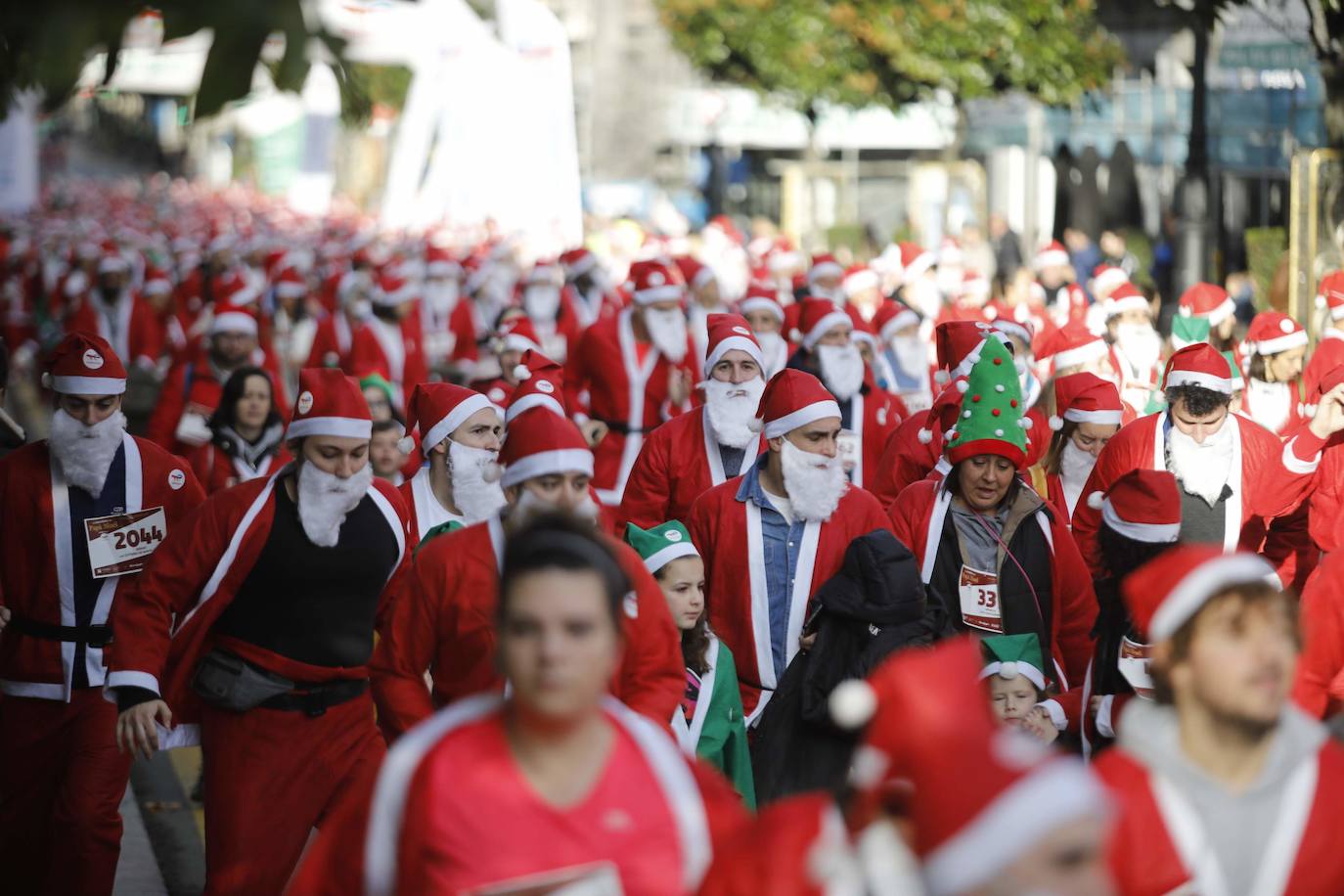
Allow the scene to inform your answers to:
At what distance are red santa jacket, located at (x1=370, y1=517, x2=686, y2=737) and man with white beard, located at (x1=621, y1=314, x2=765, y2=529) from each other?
318cm

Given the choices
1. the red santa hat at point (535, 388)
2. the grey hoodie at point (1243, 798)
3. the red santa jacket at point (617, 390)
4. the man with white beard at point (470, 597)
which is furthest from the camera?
the red santa jacket at point (617, 390)

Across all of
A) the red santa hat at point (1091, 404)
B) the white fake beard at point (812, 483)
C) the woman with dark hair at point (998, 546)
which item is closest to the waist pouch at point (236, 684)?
the white fake beard at point (812, 483)

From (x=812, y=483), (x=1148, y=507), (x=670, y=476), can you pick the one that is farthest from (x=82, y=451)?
(x=1148, y=507)

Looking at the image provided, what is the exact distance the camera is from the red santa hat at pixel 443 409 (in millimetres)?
7801

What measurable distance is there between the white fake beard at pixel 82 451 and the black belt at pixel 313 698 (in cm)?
115

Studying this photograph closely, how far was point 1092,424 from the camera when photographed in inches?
363

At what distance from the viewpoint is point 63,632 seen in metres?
7.17

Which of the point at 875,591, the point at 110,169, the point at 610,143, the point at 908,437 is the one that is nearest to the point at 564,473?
the point at 875,591

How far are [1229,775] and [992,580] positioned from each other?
3203 mm

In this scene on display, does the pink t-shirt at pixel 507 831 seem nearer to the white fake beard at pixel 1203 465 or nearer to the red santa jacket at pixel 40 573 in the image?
the red santa jacket at pixel 40 573

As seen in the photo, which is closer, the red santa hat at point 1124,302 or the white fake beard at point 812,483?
the white fake beard at point 812,483

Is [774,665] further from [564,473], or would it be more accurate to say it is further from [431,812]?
[431,812]

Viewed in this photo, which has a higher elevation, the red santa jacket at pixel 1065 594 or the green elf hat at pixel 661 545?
the green elf hat at pixel 661 545

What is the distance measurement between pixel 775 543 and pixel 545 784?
3.45 m
